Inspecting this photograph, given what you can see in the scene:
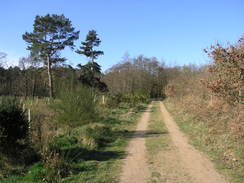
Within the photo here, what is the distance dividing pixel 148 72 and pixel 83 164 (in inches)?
2134

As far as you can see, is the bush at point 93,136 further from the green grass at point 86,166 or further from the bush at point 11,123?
the bush at point 11,123

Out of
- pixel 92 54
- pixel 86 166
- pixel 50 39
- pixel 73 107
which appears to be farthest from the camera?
pixel 92 54

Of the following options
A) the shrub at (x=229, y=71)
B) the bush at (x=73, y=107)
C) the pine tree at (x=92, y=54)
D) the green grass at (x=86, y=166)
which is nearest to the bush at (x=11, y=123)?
the green grass at (x=86, y=166)

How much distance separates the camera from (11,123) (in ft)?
21.6

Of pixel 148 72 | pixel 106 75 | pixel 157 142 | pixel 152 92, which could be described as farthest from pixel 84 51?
pixel 157 142

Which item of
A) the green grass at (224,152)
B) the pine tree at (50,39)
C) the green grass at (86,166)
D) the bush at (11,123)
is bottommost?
the green grass at (86,166)

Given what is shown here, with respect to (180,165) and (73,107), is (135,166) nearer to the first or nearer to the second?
(180,165)

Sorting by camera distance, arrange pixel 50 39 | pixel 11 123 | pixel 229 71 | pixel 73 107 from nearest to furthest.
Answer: pixel 11 123 < pixel 229 71 < pixel 73 107 < pixel 50 39

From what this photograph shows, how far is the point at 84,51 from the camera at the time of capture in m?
41.6

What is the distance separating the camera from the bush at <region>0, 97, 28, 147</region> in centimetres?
637

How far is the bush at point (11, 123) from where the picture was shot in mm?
6367

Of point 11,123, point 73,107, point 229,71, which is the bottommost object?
point 11,123

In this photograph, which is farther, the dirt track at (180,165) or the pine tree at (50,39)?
the pine tree at (50,39)

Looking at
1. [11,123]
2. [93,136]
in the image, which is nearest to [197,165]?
[93,136]
